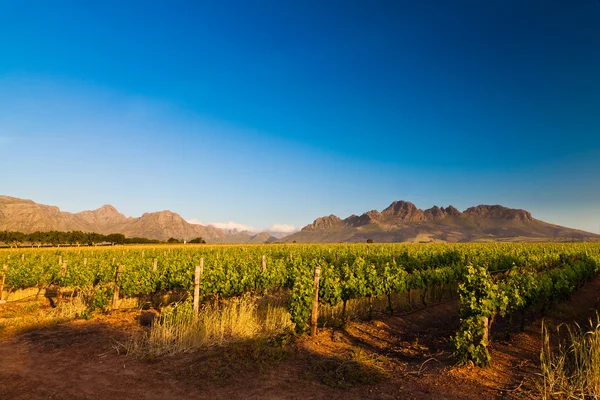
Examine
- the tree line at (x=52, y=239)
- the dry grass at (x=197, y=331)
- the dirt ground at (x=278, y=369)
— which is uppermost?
the tree line at (x=52, y=239)

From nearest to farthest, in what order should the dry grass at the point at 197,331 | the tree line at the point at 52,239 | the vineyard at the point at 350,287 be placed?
the vineyard at the point at 350,287
the dry grass at the point at 197,331
the tree line at the point at 52,239

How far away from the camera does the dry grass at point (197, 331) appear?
8492 millimetres

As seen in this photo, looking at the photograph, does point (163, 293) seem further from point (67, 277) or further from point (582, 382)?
point (582, 382)

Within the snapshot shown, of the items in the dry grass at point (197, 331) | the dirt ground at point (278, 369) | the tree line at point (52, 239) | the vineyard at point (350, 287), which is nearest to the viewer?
the dirt ground at point (278, 369)

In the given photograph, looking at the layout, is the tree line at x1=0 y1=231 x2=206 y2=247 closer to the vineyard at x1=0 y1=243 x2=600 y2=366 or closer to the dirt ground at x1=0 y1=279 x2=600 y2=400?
the vineyard at x1=0 y1=243 x2=600 y2=366

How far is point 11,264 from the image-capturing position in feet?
68.5

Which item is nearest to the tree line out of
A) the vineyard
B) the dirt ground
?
the vineyard

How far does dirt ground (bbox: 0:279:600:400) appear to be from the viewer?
6258 millimetres

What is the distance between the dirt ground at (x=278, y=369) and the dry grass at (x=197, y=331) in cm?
42

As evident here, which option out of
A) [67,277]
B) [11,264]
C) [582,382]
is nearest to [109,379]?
[582,382]

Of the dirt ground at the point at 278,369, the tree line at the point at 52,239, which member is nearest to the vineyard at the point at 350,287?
the dirt ground at the point at 278,369

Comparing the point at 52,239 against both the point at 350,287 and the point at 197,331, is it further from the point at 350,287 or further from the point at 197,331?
the point at 350,287

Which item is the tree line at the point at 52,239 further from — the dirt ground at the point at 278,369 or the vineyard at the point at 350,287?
the dirt ground at the point at 278,369

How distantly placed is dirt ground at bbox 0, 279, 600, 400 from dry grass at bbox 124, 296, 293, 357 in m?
0.42
